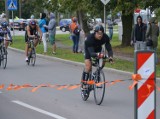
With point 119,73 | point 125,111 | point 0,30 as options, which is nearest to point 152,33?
point 119,73

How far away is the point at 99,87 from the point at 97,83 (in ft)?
0.72

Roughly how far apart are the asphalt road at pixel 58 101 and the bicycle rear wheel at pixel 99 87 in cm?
14

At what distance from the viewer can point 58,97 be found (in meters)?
11.0

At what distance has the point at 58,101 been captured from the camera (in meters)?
10.4

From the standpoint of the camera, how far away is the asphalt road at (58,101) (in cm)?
904

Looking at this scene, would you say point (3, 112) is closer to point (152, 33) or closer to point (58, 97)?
point (58, 97)

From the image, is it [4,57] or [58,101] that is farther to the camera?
[4,57]

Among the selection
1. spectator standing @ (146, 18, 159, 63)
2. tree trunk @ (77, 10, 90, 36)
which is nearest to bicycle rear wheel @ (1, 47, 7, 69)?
spectator standing @ (146, 18, 159, 63)

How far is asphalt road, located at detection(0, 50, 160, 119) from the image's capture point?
29.7 ft

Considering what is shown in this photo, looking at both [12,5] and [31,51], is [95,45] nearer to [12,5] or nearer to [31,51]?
[31,51]

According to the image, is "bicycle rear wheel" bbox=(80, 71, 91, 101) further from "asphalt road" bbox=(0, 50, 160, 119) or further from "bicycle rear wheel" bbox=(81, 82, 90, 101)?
"asphalt road" bbox=(0, 50, 160, 119)

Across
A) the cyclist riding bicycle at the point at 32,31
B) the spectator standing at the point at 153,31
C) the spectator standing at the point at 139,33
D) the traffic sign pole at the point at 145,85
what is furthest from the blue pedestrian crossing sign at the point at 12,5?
the traffic sign pole at the point at 145,85

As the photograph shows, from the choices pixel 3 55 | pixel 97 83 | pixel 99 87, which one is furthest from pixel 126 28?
pixel 97 83

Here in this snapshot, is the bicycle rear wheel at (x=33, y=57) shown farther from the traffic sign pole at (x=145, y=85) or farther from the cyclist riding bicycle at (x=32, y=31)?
the traffic sign pole at (x=145, y=85)
